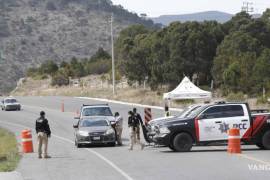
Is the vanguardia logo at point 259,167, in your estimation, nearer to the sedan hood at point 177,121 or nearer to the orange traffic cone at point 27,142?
the sedan hood at point 177,121

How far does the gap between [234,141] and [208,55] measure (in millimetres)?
53081

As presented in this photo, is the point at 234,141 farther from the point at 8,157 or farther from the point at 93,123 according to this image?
the point at 93,123

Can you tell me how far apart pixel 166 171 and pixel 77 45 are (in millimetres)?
139844

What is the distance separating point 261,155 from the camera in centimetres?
2419

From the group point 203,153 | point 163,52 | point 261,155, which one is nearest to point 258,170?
point 261,155

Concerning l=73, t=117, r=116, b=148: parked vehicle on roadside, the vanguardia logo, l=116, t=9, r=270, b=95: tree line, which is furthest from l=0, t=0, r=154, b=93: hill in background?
the vanguardia logo

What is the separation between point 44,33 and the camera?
157625mm

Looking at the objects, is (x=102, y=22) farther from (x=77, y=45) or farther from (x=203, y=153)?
(x=203, y=153)

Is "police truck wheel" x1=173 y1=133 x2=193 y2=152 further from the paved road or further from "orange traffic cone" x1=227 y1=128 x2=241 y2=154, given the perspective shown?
"orange traffic cone" x1=227 y1=128 x2=241 y2=154

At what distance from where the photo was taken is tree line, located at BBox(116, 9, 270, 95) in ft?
211

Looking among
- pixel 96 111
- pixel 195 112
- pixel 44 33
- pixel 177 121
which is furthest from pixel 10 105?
pixel 44 33

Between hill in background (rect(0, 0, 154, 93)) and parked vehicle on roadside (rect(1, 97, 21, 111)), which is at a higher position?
hill in background (rect(0, 0, 154, 93))

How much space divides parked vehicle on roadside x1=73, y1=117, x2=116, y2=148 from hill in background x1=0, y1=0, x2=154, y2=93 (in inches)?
4018

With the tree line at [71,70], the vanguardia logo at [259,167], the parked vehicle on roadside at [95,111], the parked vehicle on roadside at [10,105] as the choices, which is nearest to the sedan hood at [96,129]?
the parked vehicle on roadside at [95,111]
